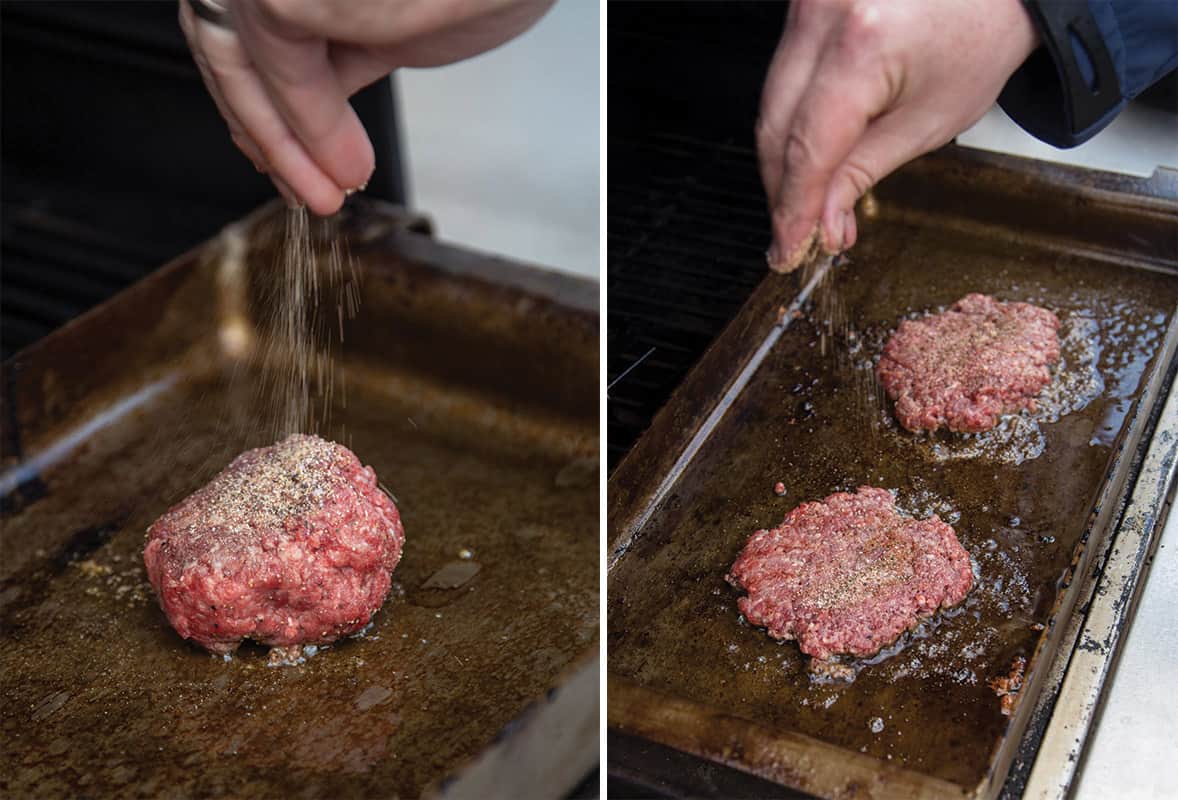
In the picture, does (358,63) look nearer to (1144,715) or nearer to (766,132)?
(766,132)

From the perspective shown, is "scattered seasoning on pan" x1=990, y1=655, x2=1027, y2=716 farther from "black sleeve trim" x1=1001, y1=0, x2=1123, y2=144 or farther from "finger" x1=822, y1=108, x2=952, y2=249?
"black sleeve trim" x1=1001, y1=0, x2=1123, y2=144

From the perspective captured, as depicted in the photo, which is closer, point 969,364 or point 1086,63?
point 1086,63

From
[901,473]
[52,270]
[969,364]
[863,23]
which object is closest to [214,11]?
[863,23]

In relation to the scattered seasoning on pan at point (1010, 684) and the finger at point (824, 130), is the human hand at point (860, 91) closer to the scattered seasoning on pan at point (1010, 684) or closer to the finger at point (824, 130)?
the finger at point (824, 130)

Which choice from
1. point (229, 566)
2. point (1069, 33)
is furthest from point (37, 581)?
point (1069, 33)

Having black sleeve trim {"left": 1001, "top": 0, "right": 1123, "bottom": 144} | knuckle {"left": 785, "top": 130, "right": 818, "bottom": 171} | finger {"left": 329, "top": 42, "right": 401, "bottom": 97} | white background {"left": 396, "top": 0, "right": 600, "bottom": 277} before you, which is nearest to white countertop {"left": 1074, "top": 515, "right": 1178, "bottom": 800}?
black sleeve trim {"left": 1001, "top": 0, "right": 1123, "bottom": 144}

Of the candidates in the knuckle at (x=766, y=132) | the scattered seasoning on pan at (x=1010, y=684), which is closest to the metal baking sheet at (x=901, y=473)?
the scattered seasoning on pan at (x=1010, y=684)
